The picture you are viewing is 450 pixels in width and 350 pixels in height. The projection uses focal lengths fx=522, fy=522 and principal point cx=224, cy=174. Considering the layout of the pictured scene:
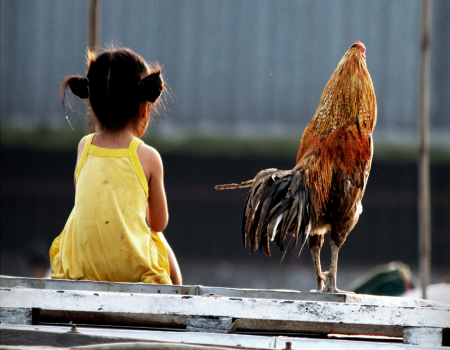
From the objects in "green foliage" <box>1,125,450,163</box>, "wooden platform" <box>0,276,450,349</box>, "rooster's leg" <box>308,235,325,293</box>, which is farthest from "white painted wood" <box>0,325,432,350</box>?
"green foliage" <box>1,125,450,163</box>

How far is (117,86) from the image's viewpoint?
7.70 feet

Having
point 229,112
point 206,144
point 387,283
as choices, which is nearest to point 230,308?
point 387,283

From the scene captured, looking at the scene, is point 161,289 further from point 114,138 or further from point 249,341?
point 114,138

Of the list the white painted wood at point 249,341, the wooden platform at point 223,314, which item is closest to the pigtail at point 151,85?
the wooden platform at point 223,314

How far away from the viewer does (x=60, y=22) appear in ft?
26.6

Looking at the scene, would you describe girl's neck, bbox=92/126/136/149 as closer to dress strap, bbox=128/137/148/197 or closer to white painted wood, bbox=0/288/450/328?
dress strap, bbox=128/137/148/197

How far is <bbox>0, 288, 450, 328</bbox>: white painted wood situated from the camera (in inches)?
67.6

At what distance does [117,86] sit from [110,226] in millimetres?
Result: 628

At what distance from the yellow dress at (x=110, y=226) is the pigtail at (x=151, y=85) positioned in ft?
0.72

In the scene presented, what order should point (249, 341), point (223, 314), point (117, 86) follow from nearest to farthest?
point (249, 341), point (223, 314), point (117, 86)

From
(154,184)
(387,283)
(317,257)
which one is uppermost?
(387,283)

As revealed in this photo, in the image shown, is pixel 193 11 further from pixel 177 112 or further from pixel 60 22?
pixel 60 22

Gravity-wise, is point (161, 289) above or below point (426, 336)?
above

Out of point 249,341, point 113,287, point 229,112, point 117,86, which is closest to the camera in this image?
point 249,341
